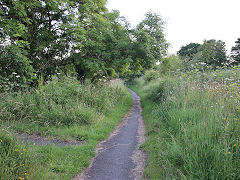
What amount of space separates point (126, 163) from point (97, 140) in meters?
1.79

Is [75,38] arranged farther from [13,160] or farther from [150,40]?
[13,160]

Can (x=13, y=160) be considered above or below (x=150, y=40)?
below

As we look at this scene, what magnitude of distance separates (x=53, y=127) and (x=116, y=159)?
277 cm

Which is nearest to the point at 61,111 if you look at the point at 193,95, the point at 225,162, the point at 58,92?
the point at 58,92

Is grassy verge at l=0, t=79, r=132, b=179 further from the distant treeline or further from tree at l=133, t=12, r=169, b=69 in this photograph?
tree at l=133, t=12, r=169, b=69

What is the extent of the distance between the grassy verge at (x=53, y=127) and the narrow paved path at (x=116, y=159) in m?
0.28

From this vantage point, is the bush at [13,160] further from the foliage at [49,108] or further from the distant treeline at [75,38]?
the distant treeline at [75,38]

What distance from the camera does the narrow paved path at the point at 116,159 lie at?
3.84m

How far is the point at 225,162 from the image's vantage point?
2.70 meters

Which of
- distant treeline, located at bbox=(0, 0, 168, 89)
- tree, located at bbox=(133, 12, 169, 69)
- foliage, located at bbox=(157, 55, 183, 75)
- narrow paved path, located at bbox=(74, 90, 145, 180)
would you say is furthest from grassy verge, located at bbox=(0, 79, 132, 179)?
foliage, located at bbox=(157, 55, 183, 75)

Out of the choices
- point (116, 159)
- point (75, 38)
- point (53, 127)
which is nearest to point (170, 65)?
point (75, 38)

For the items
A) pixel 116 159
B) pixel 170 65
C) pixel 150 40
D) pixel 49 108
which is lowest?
pixel 116 159

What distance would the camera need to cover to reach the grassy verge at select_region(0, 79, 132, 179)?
3.34 m

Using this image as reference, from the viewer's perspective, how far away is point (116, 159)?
4.64 meters
